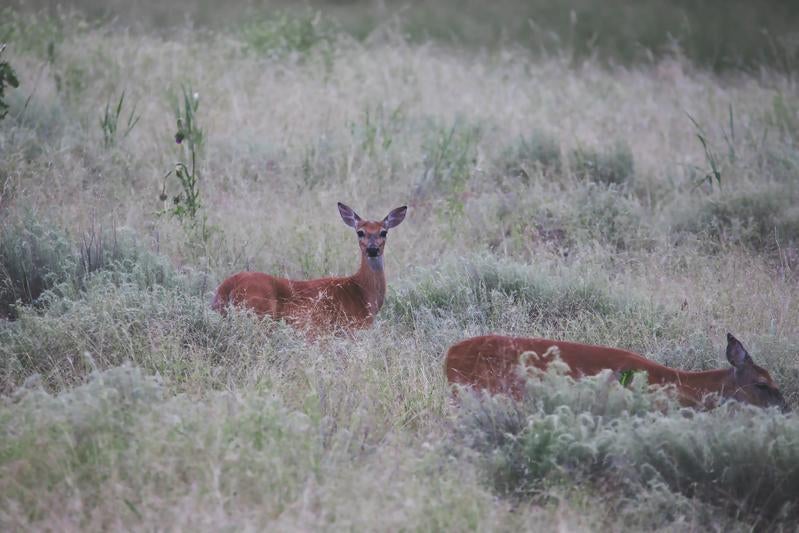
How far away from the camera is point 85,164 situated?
9.05 m

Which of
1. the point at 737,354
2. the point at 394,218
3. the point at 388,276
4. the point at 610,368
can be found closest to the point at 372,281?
the point at 388,276

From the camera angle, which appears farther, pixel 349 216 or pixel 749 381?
pixel 349 216

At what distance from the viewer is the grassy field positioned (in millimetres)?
4031

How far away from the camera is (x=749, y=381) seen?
5195 millimetres

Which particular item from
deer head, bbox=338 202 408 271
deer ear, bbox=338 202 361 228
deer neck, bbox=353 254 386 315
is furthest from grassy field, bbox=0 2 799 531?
deer ear, bbox=338 202 361 228

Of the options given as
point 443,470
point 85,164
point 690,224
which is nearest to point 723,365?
point 443,470

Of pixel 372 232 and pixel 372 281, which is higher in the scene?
pixel 372 232

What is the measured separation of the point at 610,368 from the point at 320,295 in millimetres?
1936

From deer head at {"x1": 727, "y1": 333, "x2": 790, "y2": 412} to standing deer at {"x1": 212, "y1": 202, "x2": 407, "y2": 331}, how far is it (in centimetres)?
231

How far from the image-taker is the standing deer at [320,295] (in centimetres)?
630

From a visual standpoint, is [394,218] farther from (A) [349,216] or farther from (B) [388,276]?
(B) [388,276]

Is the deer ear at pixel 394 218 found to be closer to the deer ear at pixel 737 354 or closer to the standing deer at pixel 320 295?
the standing deer at pixel 320 295

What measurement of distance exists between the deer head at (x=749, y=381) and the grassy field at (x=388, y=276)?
0.38 m

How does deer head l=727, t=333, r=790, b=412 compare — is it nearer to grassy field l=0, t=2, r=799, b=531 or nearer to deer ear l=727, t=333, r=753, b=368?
deer ear l=727, t=333, r=753, b=368
